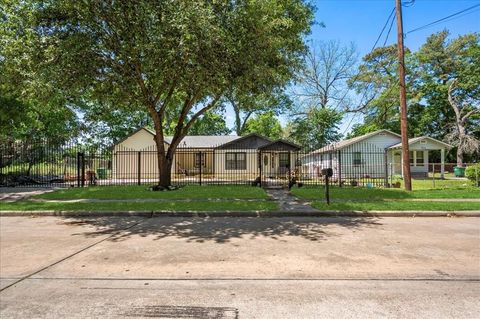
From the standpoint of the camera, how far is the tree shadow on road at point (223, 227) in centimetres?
781

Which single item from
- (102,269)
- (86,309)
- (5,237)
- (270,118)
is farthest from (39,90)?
(270,118)

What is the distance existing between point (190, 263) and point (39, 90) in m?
10.3

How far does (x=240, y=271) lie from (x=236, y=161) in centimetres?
2973

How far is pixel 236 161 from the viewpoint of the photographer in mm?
34844

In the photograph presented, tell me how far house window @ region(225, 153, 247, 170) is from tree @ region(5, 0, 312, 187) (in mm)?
20541

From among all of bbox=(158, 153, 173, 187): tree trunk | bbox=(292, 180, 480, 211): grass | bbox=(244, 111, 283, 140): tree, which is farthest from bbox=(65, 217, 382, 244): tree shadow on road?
bbox=(244, 111, 283, 140): tree

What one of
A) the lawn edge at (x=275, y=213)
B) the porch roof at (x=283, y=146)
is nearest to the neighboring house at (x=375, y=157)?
the porch roof at (x=283, y=146)

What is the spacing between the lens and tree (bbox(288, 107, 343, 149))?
1790 inches

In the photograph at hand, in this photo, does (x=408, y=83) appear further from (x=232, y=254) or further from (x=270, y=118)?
(x=232, y=254)

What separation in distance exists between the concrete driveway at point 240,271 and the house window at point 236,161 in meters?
26.0

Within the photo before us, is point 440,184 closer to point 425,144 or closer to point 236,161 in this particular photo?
point 425,144

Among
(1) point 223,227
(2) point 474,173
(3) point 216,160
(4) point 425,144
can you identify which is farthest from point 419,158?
(1) point 223,227

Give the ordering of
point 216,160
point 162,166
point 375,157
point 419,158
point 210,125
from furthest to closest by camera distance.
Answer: point 210,125 → point 216,160 → point 419,158 → point 375,157 → point 162,166

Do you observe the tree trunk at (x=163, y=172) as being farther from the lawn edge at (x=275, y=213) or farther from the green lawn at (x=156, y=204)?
the lawn edge at (x=275, y=213)
